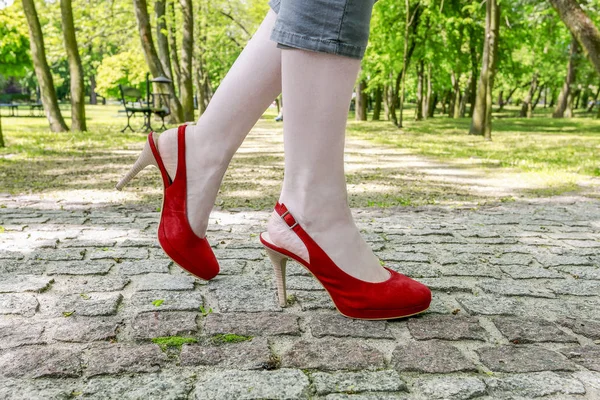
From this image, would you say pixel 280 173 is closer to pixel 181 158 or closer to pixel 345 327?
pixel 181 158

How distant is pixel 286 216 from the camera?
2.00 metres

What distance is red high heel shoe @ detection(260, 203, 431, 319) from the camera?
1973mm

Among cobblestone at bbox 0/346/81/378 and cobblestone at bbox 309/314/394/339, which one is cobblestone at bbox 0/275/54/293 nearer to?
cobblestone at bbox 0/346/81/378

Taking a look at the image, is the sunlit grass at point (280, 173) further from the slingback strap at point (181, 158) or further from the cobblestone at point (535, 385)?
the cobblestone at point (535, 385)

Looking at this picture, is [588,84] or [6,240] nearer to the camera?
[6,240]

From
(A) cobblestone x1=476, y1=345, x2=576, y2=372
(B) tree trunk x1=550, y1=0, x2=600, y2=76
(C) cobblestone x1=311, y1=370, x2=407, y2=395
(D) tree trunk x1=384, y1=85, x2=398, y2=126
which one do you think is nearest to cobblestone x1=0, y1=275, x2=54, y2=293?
(C) cobblestone x1=311, y1=370, x2=407, y2=395

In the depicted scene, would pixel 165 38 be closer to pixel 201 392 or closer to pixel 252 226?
pixel 252 226

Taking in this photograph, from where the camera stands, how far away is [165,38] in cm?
2159

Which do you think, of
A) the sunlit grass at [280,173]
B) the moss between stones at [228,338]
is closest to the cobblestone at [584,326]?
the moss between stones at [228,338]

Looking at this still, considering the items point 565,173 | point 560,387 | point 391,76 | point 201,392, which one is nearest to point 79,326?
point 201,392

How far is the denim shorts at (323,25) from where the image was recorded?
1.73 metres

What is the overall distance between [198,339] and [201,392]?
1.18 feet

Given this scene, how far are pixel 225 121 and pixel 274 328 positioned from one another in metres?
0.71

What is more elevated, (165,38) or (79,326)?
(165,38)
